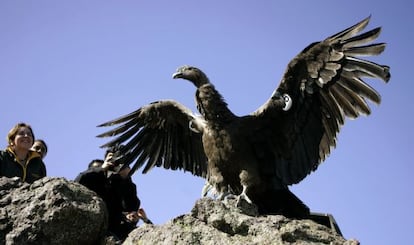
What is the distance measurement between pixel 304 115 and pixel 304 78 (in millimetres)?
512

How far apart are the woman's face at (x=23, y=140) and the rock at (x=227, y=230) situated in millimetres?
2047

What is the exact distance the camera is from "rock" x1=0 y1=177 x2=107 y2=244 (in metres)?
5.36

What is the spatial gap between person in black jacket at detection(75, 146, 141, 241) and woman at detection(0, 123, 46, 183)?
0.59 m

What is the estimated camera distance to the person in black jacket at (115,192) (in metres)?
6.88

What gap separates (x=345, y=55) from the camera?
7.01 meters

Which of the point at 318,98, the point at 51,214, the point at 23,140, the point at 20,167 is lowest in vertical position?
the point at 51,214

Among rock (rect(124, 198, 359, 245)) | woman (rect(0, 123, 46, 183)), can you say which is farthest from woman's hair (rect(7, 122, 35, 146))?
rock (rect(124, 198, 359, 245))

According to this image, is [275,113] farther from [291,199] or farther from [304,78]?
[291,199]

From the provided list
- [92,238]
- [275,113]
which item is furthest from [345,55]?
[92,238]

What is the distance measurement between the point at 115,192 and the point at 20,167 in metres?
1.29

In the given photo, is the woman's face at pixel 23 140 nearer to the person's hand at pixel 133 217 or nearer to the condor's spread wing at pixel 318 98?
the person's hand at pixel 133 217

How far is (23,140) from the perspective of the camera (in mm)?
6512

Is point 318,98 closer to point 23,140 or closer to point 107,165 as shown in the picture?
point 107,165

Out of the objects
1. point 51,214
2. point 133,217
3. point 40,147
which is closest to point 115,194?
point 133,217
